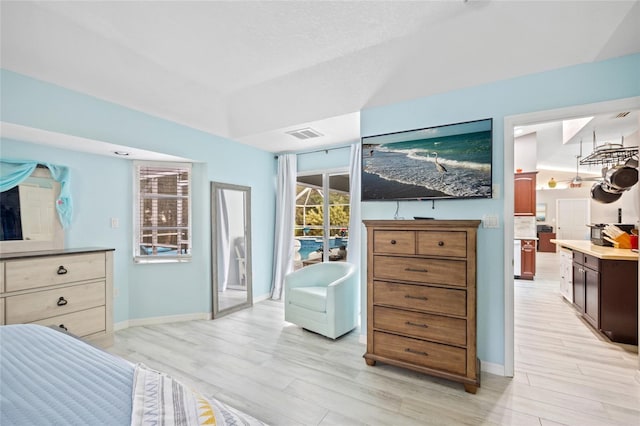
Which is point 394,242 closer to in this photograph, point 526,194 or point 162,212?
point 162,212

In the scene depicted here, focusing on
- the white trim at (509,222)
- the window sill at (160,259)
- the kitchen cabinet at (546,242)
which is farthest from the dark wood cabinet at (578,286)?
the kitchen cabinet at (546,242)

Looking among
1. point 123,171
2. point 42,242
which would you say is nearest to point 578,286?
point 123,171

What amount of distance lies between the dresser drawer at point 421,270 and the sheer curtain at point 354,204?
1.56m

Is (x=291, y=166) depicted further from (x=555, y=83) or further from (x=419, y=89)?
(x=555, y=83)

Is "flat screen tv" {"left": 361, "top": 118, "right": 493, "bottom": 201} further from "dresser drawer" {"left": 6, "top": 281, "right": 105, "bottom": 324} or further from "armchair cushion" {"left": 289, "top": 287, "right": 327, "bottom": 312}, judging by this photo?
"dresser drawer" {"left": 6, "top": 281, "right": 105, "bottom": 324}

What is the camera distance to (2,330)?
1.52m

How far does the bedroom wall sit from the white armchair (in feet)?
3.71

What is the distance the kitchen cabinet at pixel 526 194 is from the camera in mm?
6105

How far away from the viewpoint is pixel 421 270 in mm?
2402

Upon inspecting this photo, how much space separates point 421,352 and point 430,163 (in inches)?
65.8

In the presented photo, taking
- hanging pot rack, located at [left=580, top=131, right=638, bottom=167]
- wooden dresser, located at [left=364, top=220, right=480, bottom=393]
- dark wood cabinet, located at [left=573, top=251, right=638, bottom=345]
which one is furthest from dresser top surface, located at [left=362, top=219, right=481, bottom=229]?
hanging pot rack, located at [left=580, top=131, right=638, bottom=167]

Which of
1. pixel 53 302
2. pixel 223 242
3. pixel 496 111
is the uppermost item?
pixel 496 111

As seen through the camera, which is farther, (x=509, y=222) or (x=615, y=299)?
(x=615, y=299)

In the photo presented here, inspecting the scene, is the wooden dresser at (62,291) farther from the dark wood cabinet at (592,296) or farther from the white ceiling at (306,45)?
the dark wood cabinet at (592,296)
